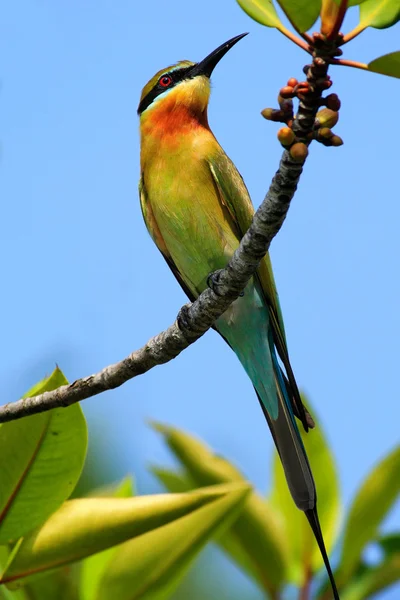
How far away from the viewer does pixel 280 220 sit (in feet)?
7.13

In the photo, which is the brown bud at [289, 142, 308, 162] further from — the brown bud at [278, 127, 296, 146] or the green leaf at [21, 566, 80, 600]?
the green leaf at [21, 566, 80, 600]

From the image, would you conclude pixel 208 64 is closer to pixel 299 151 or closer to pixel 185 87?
pixel 185 87

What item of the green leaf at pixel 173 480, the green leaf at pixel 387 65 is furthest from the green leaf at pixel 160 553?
the green leaf at pixel 387 65

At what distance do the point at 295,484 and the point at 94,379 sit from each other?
89cm

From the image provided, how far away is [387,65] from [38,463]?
144 centimetres

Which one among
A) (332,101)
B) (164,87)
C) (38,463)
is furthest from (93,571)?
(164,87)

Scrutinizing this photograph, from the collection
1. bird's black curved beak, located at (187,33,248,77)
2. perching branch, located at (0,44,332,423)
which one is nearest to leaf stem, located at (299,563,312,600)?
perching branch, located at (0,44,332,423)

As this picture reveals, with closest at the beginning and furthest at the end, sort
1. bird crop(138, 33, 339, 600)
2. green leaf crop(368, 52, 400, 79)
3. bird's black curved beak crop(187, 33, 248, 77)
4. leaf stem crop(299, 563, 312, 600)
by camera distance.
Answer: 1. green leaf crop(368, 52, 400, 79)
2. leaf stem crop(299, 563, 312, 600)
3. bird crop(138, 33, 339, 600)
4. bird's black curved beak crop(187, 33, 248, 77)

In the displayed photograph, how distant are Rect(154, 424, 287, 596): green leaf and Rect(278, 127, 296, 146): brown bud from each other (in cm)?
137

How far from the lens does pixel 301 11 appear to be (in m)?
1.70

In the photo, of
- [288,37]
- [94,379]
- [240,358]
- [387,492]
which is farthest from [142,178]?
[288,37]

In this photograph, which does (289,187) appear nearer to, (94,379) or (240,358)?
(94,379)

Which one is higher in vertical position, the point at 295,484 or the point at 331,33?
the point at 331,33

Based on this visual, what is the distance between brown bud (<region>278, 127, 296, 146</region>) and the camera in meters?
1.77
